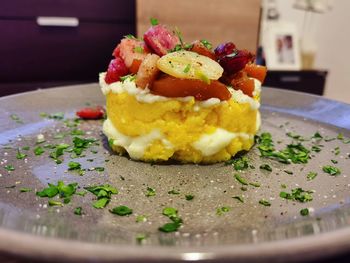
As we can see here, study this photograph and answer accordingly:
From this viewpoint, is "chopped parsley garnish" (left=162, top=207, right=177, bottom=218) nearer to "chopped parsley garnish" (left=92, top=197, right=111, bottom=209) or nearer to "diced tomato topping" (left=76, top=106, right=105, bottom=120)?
"chopped parsley garnish" (left=92, top=197, right=111, bottom=209)

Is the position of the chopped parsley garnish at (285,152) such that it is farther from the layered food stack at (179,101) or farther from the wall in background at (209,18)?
the wall in background at (209,18)

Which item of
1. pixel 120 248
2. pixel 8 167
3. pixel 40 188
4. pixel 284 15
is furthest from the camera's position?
pixel 284 15

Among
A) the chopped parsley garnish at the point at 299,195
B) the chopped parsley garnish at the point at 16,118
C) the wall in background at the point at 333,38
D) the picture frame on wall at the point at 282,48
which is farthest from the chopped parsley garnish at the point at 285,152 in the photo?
the wall in background at the point at 333,38

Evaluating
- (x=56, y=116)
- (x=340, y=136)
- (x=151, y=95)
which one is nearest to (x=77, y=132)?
(x=56, y=116)

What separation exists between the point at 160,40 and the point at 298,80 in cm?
258

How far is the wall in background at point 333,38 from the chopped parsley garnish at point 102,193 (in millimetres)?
4176

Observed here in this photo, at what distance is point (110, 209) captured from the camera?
3.21ft

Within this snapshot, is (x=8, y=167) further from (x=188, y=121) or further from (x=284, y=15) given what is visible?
(x=284, y=15)

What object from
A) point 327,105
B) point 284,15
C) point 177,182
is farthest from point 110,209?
point 284,15

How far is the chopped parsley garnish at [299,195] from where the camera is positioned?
3.43 ft

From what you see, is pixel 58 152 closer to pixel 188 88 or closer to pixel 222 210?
pixel 188 88

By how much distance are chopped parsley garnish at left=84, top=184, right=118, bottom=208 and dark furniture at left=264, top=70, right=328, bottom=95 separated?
2.61 meters

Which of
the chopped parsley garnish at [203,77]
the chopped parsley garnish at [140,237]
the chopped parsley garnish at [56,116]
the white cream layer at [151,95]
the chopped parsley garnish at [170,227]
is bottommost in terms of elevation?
the chopped parsley garnish at [56,116]

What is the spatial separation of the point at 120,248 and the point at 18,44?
274 cm
